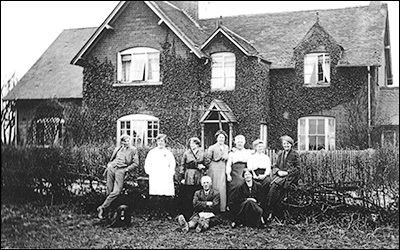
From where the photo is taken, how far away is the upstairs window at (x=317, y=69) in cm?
2244

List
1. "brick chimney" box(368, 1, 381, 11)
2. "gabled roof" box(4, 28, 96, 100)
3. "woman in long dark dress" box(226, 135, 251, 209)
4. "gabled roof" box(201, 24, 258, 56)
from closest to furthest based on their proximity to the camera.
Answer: "woman in long dark dress" box(226, 135, 251, 209)
"gabled roof" box(201, 24, 258, 56)
"brick chimney" box(368, 1, 381, 11)
"gabled roof" box(4, 28, 96, 100)

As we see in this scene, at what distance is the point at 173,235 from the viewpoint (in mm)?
9992

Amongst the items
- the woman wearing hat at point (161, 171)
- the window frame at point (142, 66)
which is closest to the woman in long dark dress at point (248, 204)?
the woman wearing hat at point (161, 171)

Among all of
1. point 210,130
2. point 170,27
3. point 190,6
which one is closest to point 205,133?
point 210,130

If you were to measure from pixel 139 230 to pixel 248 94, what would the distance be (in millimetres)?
12517

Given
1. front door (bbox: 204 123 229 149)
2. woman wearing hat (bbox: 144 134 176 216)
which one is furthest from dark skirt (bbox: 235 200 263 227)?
front door (bbox: 204 123 229 149)

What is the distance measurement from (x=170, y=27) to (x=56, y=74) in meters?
8.12

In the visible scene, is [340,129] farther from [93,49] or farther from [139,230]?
[139,230]

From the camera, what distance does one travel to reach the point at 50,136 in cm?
1120

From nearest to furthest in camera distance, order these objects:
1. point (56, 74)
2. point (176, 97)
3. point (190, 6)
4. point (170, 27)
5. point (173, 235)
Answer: point (173, 235) → point (170, 27) → point (176, 97) → point (56, 74) → point (190, 6)

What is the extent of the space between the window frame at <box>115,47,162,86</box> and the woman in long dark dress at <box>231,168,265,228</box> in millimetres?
12709

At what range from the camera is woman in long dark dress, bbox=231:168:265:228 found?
10359 millimetres

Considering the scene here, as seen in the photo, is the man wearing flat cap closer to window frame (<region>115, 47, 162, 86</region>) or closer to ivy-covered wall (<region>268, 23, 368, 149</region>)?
window frame (<region>115, 47, 162, 86</region>)

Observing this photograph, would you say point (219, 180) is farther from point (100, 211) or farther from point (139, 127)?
point (139, 127)
